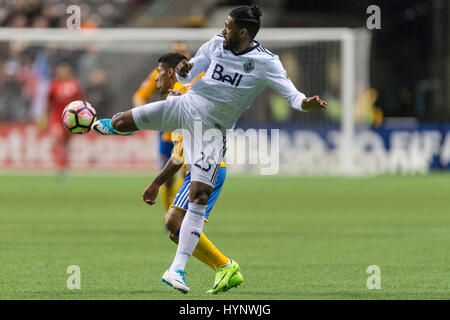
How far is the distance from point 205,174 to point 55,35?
1799 centimetres

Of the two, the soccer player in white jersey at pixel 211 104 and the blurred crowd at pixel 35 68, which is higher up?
the blurred crowd at pixel 35 68

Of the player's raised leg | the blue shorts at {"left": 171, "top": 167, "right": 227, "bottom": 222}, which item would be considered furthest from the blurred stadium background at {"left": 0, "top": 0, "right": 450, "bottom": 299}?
the player's raised leg

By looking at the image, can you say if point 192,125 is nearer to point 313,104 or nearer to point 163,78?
point 313,104

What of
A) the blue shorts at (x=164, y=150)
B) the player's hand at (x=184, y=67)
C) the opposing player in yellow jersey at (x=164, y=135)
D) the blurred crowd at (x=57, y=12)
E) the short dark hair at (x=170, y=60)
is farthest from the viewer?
the blurred crowd at (x=57, y=12)

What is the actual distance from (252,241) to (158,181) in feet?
12.9

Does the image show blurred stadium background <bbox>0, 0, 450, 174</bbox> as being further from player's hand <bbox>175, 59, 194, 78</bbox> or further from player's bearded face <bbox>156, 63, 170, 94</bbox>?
player's hand <bbox>175, 59, 194, 78</bbox>

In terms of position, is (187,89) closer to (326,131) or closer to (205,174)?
(205,174)

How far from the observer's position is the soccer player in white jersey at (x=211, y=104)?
7.41 meters

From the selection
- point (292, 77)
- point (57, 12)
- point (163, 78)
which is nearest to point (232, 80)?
point (163, 78)

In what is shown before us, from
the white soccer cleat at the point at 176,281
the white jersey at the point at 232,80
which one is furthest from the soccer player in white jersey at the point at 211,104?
the white soccer cleat at the point at 176,281

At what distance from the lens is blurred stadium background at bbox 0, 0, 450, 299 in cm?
897

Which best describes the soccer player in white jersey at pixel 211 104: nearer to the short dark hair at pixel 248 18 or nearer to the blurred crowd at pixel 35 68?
the short dark hair at pixel 248 18

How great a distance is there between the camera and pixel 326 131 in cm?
2473
